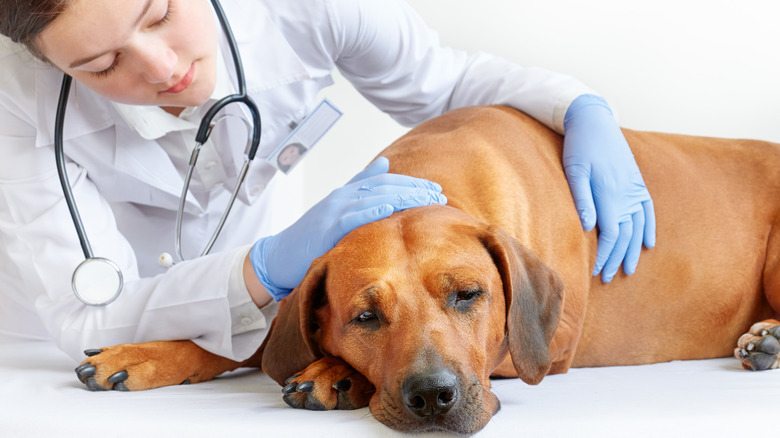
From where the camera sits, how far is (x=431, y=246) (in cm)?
186

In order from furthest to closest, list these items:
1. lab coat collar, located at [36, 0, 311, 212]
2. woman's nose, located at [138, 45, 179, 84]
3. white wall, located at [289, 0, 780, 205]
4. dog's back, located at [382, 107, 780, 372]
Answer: white wall, located at [289, 0, 780, 205] → lab coat collar, located at [36, 0, 311, 212] → dog's back, located at [382, 107, 780, 372] → woman's nose, located at [138, 45, 179, 84]

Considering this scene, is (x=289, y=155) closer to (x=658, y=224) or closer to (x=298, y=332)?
(x=298, y=332)

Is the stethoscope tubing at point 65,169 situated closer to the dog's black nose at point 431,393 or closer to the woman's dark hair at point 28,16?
the woman's dark hair at point 28,16

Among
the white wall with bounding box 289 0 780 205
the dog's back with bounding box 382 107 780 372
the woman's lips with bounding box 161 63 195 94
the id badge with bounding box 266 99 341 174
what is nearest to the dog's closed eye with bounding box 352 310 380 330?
the dog's back with bounding box 382 107 780 372

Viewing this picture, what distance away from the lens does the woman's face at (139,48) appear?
2.03 meters

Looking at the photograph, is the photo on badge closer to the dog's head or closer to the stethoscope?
the stethoscope

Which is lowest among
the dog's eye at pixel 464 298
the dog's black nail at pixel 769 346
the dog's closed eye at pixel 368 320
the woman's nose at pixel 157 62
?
the dog's black nail at pixel 769 346

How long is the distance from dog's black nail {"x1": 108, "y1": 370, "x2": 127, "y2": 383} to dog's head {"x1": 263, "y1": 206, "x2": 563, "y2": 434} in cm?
43

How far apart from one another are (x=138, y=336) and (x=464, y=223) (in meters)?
1.18

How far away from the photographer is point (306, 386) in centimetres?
183

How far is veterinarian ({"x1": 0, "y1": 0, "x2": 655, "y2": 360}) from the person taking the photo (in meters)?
2.16

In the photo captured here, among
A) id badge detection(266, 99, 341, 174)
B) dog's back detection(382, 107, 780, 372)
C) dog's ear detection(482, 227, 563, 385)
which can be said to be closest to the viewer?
dog's ear detection(482, 227, 563, 385)

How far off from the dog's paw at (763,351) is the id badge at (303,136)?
168 cm

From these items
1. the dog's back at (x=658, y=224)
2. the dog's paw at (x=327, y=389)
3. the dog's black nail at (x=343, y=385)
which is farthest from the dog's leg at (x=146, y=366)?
the dog's back at (x=658, y=224)
